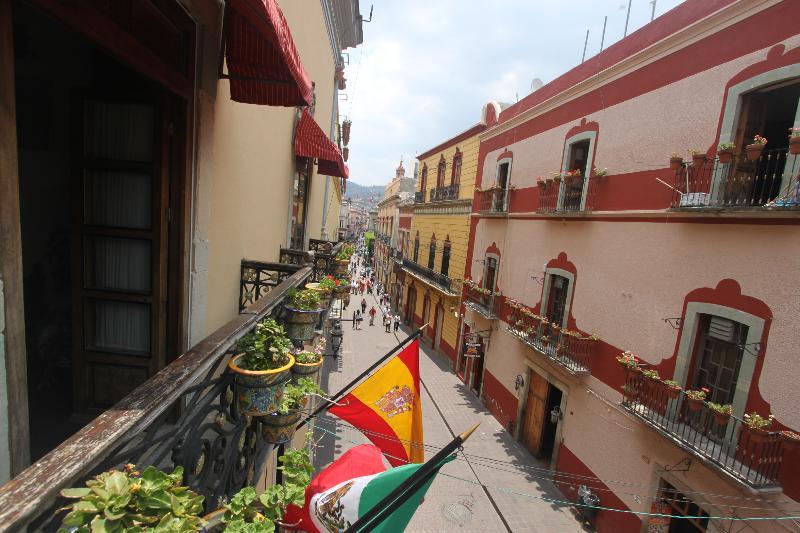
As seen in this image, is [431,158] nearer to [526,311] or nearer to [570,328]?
[526,311]

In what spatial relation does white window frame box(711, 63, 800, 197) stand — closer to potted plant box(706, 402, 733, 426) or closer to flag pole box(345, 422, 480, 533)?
potted plant box(706, 402, 733, 426)

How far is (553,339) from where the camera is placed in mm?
10797

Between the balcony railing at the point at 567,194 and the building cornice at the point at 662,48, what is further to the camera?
the balcony railing at the point at 567,194

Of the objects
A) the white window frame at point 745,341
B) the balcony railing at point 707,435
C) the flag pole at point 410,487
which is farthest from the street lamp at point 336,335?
the flag pole at point 410,487

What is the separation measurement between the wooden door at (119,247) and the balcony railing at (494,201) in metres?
12.3

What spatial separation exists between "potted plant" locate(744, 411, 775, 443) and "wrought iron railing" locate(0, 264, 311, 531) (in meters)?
6.48

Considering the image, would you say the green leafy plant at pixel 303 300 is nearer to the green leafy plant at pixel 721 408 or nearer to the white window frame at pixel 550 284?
the green leafy plant at pixel 721 408

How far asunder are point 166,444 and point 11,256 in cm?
140

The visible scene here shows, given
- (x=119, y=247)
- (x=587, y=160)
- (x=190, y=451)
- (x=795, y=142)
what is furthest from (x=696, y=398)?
(x=119, y=247)

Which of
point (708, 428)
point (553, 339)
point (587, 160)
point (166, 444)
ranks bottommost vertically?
point (708, 428)

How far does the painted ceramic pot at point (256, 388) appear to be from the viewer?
8.52 ft

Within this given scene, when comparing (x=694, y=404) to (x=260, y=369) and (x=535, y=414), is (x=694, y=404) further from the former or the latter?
(x=260, y=369)

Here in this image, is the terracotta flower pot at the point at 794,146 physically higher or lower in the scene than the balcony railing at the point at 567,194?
higher

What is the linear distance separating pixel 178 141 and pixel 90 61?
88 centimetres
